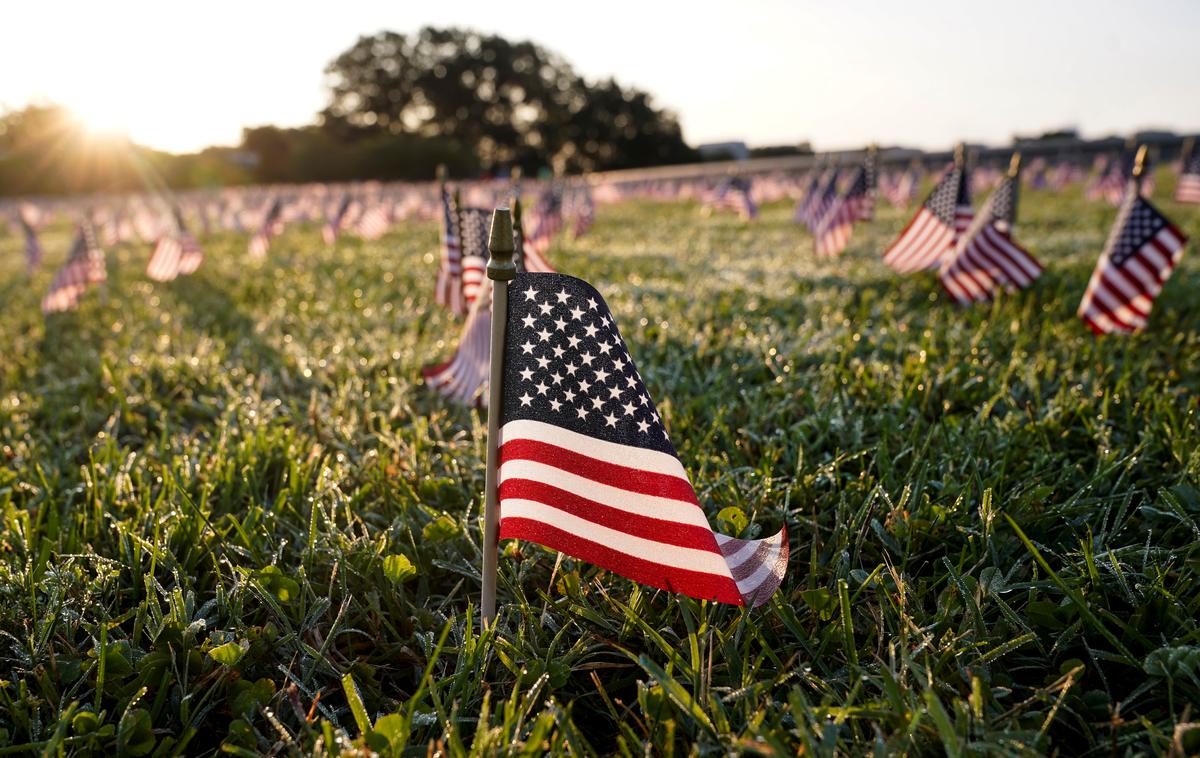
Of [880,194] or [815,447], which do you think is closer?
[815,447]

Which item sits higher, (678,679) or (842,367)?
(842,367)

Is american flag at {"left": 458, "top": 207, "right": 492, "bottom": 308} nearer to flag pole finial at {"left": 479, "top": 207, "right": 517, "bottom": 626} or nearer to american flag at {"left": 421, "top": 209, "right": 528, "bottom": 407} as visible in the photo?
american flag at {"left": 421, "top": 209, "right": 528, "bottom": 407}

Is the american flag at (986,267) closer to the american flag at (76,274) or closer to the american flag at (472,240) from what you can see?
the american flag at (472,240)

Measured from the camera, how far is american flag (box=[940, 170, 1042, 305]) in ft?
16.2

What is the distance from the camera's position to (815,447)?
270 cm

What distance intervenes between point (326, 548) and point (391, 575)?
1.03ft

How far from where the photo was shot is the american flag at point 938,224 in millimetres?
5762

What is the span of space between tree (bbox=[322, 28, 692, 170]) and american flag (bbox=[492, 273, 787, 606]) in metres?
69.4

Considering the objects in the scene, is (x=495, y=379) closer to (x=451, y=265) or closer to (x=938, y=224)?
(x=451, y=265)

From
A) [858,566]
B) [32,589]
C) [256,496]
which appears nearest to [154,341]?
[256,496]

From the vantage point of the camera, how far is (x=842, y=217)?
784cm

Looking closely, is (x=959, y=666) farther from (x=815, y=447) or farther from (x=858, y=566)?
(x=815, y=447)

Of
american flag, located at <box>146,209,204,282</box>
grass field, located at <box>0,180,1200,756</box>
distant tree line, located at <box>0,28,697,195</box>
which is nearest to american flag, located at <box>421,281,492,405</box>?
grass field, located at <box>0,180,1200,756</box>

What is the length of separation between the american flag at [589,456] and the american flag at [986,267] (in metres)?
4.31
